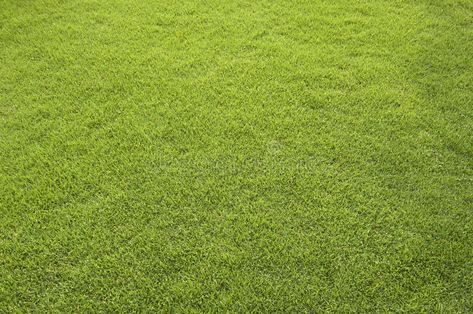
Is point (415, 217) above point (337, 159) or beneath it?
beneath

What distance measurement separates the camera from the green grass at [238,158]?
1874mm

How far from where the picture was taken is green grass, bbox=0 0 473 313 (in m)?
1.87

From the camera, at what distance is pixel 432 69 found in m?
2.90

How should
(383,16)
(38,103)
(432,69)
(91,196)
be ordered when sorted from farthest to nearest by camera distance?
(383,16)
(432,69)
(38,103)
(91,196)

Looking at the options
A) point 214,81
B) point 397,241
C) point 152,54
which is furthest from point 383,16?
point 397,241

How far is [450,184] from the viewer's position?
2.24 meters

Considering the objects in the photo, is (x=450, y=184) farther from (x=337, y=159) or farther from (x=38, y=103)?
(x=38, y=103)

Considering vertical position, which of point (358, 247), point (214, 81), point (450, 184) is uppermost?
point (214, 81)

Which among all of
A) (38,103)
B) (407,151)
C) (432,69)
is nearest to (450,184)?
(407,151)

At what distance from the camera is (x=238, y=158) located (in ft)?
7.75

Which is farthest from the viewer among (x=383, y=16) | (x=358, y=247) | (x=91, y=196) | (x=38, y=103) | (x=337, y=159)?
(x=383, y=16)

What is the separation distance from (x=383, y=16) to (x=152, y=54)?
1.92 meters

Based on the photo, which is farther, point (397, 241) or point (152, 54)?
point (152, 54)

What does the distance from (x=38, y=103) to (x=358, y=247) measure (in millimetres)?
2209
